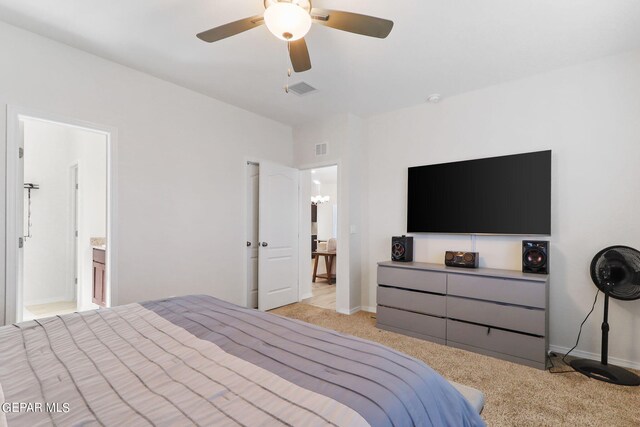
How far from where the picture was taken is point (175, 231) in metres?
3.31

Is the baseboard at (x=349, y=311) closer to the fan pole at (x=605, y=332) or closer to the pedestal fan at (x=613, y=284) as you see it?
the pedestal fan at (x=613, y=284)

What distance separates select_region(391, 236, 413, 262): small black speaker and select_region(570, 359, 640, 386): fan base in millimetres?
1716

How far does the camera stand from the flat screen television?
2945 millimetres

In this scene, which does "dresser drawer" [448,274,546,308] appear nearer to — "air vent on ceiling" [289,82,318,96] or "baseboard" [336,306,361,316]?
"baseboard" [336,306,361,316]

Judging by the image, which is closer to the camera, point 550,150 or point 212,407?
point 212,407

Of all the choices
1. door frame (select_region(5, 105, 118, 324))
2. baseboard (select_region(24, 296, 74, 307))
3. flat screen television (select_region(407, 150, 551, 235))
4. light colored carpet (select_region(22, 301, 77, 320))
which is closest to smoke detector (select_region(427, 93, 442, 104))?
flat screen television (select_region(407, 150, 551, 235))

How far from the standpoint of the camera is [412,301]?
332 cm

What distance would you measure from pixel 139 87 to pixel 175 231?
58.4 inches

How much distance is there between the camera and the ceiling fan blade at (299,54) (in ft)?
6.48


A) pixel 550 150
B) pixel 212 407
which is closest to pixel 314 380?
pixel 212 407

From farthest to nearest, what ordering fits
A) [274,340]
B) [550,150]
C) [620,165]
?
[550,150], [620,165], [274,340]

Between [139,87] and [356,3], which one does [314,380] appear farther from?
[139,87]

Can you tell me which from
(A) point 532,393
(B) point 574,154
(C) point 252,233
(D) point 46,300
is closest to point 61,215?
(D) point 46,300

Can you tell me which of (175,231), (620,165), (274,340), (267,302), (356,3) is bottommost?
(267,302)
